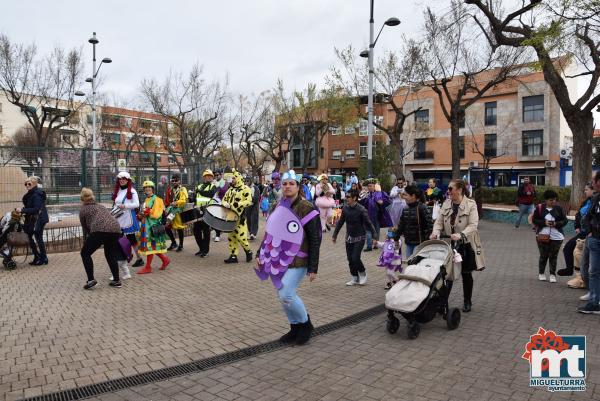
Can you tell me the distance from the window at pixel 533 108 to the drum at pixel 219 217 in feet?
133

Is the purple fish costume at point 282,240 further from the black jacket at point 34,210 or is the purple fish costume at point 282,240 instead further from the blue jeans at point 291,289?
the black jacket at point 34,210

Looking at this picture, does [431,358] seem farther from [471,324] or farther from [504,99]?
[504,99]

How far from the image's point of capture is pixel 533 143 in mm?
42406

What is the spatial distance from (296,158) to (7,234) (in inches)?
2230

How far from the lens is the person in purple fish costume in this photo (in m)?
4.62

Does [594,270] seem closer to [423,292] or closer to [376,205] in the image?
[423,292]

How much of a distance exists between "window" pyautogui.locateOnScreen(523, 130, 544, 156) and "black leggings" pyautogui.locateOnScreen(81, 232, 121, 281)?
4290 centimetres

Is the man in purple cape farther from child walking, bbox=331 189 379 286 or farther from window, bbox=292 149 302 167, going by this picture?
window, bbox=292 149 302 167

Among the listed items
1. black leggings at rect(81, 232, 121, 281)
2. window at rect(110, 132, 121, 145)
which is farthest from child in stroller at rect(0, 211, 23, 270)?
window at rect(110, 132, 121, 145)

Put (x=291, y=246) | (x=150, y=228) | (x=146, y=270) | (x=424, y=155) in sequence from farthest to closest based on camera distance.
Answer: (x=424, y=155)
(x=146, y=270)
(x=150, y=228)
(x=291, y=246)

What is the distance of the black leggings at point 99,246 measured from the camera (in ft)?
23.3

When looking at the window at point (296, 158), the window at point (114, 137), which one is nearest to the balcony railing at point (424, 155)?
the window at point (296, 158)

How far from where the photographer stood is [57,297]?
6.82 m

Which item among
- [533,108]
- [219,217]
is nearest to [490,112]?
[533,108]
